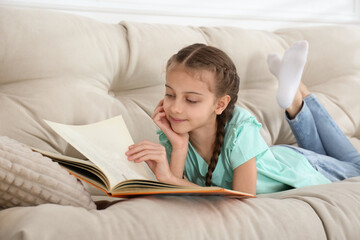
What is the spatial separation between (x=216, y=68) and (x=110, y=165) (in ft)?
1.35

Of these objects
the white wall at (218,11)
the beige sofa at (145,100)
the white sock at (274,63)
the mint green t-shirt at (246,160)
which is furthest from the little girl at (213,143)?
the white wall at (218,11)

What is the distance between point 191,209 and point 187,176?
1.70ft

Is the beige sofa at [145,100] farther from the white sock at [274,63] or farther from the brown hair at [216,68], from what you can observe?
the brown hair at [216,68]

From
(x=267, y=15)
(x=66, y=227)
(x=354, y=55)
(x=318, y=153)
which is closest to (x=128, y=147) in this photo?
(x=66, y=227)

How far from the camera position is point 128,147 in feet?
3.50

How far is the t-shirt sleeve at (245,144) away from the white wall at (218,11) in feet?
2.82

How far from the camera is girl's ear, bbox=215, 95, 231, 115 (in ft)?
4.00

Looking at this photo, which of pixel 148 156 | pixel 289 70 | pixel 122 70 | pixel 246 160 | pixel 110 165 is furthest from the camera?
pixel 289 70

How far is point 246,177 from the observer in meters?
1.16

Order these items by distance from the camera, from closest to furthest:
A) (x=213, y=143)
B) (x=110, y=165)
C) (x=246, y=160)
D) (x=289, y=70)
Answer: (x=110, y=165)
(x=246, y=160)
(x=213, y=143)
(x=289, y=70)

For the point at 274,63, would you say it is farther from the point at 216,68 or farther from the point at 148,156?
the point at 148,156

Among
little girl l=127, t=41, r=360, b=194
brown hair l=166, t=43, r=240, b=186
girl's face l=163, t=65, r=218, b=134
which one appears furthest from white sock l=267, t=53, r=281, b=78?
girl's face l=163, t=65, r=218, b=134

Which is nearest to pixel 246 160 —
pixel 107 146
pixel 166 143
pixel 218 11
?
pixel 166 143

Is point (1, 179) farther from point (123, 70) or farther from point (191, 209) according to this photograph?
point (123, 70)
